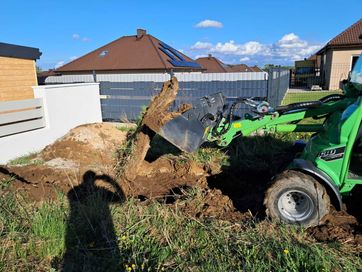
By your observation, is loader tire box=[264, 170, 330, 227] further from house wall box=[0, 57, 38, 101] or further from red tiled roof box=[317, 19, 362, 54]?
red tiled roof box=[317, 19, 362, 54]

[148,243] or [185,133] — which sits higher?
[185,133]

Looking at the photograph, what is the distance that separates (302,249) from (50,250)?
275 cm

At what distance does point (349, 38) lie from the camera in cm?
2641

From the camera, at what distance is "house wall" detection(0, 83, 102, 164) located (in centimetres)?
859

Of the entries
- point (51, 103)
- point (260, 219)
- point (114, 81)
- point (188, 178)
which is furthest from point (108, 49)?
point (260, 219)

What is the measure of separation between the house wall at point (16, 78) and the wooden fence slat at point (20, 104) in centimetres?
77

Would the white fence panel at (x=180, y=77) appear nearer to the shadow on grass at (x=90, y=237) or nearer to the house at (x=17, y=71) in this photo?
the house at (x=17, y=71)

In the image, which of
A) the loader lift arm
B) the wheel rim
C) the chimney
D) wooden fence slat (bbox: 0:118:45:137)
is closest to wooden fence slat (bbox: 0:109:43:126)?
wooden fence slat (bbox: 0:118:45:137)

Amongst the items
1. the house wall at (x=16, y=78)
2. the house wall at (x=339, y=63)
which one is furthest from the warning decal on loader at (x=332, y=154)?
the house wall at (x=339, y=63)

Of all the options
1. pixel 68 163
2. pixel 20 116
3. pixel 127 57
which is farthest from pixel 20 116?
pixel 127 57

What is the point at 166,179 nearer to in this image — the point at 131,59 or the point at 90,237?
the point at 90,237

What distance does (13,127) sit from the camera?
862 cm

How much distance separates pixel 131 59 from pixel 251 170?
73.8 feet

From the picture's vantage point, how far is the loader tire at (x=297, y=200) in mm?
4035
